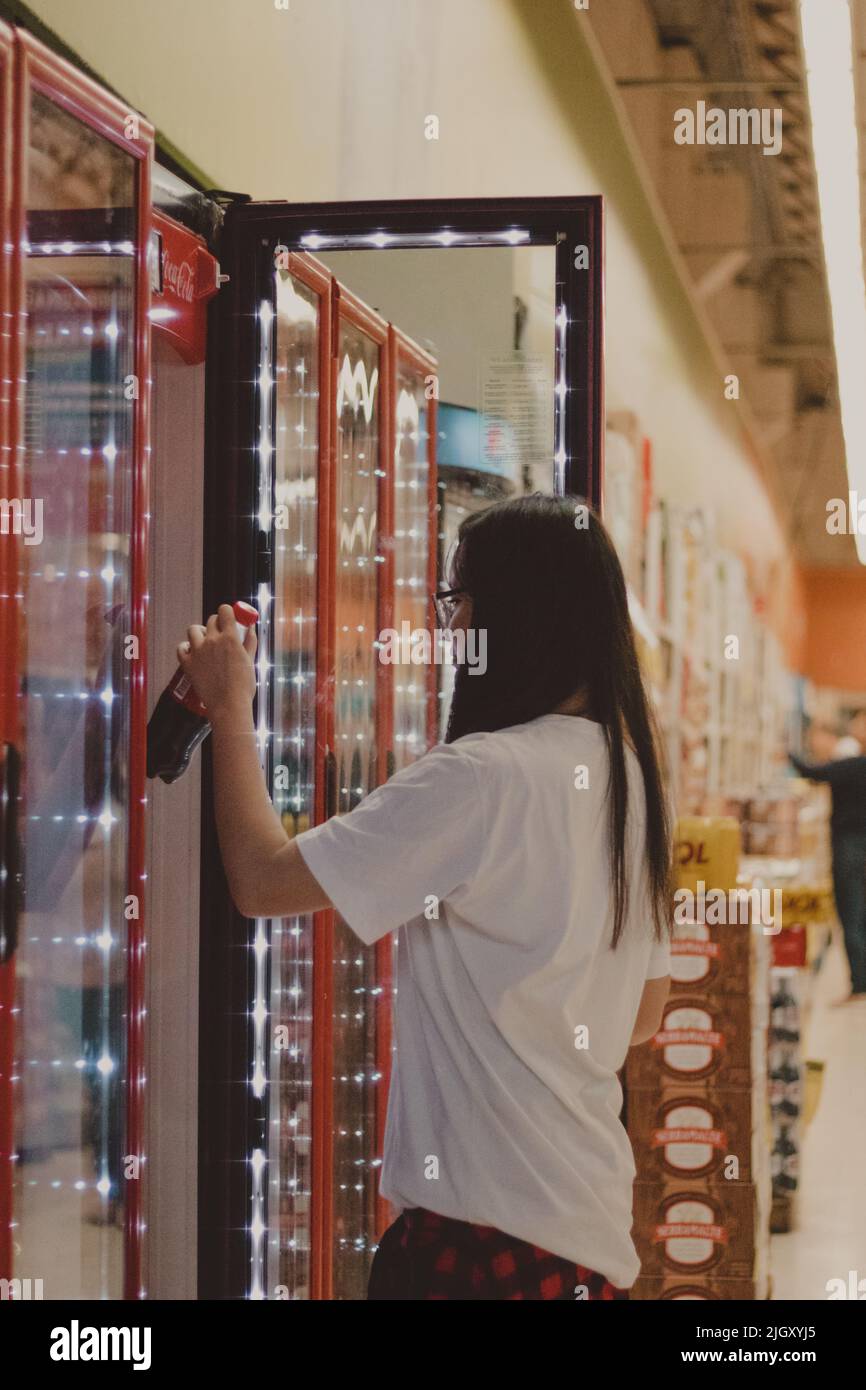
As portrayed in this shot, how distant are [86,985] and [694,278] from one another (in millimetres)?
7675

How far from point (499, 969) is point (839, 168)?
177 inches

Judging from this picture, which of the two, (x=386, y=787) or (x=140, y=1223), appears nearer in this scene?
(x=386, y=787)

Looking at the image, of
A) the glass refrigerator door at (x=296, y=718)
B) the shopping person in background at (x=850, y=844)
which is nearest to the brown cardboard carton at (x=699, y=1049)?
the glass refrigerator door at (x=296, y=718)

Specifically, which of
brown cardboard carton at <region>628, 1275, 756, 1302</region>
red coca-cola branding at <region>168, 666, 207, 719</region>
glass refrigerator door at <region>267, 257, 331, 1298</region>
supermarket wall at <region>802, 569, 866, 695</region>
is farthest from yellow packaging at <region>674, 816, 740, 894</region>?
supermarket wall at <region>802, 569, 866, 695</region>

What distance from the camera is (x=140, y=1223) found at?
2.48m

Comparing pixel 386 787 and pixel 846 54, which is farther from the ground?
pixel 846 54

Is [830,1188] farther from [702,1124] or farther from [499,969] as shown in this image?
[499,969]

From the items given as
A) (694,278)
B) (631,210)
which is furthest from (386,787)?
(694,278)

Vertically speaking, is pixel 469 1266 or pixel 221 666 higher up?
pixel 221 666

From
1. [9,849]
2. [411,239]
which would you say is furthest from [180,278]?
[9,849]

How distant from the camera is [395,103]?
15.1 ft

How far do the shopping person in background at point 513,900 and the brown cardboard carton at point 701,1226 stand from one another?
244 cm
